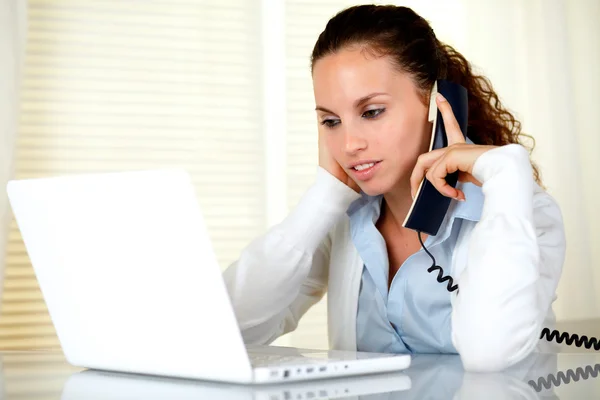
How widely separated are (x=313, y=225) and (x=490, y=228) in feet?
1.67

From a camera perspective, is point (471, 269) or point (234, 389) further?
point (471, 269)

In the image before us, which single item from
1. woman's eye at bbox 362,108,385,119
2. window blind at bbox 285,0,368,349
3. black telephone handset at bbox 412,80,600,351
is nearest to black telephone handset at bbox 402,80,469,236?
black telephone handset at bbox 412,80,600,351

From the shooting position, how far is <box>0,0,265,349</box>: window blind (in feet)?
10.9

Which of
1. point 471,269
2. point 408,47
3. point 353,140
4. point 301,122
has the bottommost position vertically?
point 301,122

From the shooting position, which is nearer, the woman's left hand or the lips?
the woman's left hand

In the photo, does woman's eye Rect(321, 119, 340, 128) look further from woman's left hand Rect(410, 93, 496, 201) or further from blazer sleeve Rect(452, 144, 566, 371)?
blazer sleeve Rect(452, 144, 566, 371)

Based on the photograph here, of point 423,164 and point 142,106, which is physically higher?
point 423,164

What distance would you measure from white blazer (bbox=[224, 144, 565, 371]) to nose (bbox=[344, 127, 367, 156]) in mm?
141

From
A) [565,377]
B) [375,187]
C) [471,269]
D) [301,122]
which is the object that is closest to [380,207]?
[375,187]

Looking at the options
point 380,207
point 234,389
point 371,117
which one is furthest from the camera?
point 380,207

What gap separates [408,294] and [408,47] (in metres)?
0.54

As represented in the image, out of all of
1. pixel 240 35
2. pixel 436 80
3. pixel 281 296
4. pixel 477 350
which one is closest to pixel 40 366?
pixel 281 296

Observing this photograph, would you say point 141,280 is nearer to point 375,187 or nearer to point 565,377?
point 565,377

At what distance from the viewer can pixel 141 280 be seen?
3.11 feet
